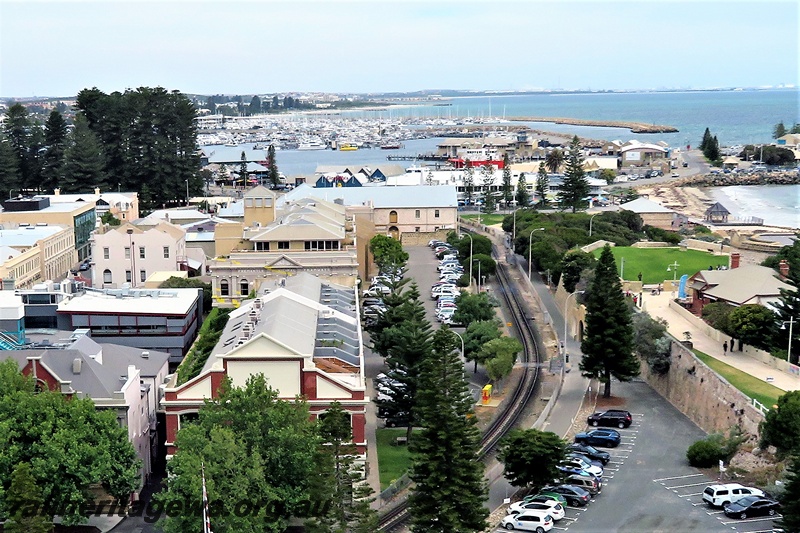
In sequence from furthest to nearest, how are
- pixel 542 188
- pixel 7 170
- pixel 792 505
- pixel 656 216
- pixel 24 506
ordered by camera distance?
1. pixel 542 188
2. pixel 7 170
3. pixel 656 216
4. pixel 24 506
5. pixel 792 505

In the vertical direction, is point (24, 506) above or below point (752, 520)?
above

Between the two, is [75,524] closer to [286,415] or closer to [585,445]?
[286,415]

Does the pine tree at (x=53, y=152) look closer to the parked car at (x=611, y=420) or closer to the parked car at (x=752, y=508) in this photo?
the parked car at (x=611, y=420)

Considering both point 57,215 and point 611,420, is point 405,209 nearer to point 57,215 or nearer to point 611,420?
point 57,215

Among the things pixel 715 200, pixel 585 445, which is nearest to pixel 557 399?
pixel 585 445

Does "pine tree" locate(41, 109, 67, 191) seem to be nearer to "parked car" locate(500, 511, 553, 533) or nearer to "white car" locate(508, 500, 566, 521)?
"white car" locate(508, 500, 566, 521)

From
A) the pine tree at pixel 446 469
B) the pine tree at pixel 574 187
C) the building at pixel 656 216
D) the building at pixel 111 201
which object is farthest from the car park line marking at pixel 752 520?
the pine tree at pixel 574 187

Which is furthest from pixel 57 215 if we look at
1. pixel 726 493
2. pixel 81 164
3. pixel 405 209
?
pixel 726 493

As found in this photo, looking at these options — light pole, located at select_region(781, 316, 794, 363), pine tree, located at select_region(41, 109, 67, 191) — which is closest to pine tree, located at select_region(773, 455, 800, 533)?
light pole, located at select_region(781, 316, 794, 363)
